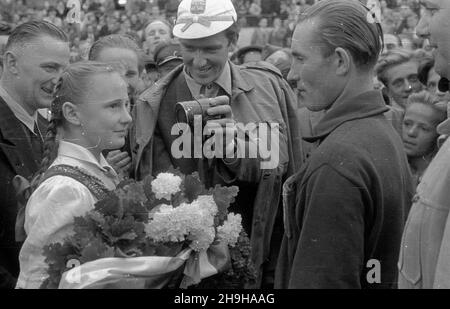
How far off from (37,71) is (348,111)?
159cm

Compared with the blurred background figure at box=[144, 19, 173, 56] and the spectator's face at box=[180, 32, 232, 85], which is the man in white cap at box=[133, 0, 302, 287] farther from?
the blurred background figure at box=[144, 19, 173, 56]

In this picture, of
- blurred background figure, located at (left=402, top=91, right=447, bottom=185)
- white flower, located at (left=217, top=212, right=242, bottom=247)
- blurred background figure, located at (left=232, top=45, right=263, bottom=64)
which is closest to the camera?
white flower, located at (left=217, top=212, right=242, bottom=247)

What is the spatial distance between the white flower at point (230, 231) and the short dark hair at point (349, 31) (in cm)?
62

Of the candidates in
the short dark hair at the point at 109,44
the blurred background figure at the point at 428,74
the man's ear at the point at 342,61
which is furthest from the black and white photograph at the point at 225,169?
the blurred background figure at the point at 428,74

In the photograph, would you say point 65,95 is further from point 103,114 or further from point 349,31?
point 349,31

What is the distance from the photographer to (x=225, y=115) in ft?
10.8

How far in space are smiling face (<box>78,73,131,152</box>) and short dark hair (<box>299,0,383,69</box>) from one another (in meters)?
0.81

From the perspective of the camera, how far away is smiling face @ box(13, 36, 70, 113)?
3.59m

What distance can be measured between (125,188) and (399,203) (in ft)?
2.72

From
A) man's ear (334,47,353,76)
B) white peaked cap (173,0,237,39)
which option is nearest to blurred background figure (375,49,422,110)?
white peaked cap (173,0,237,39)

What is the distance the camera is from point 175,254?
2.66 meters

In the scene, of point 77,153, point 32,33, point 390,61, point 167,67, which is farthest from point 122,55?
point 390,61
